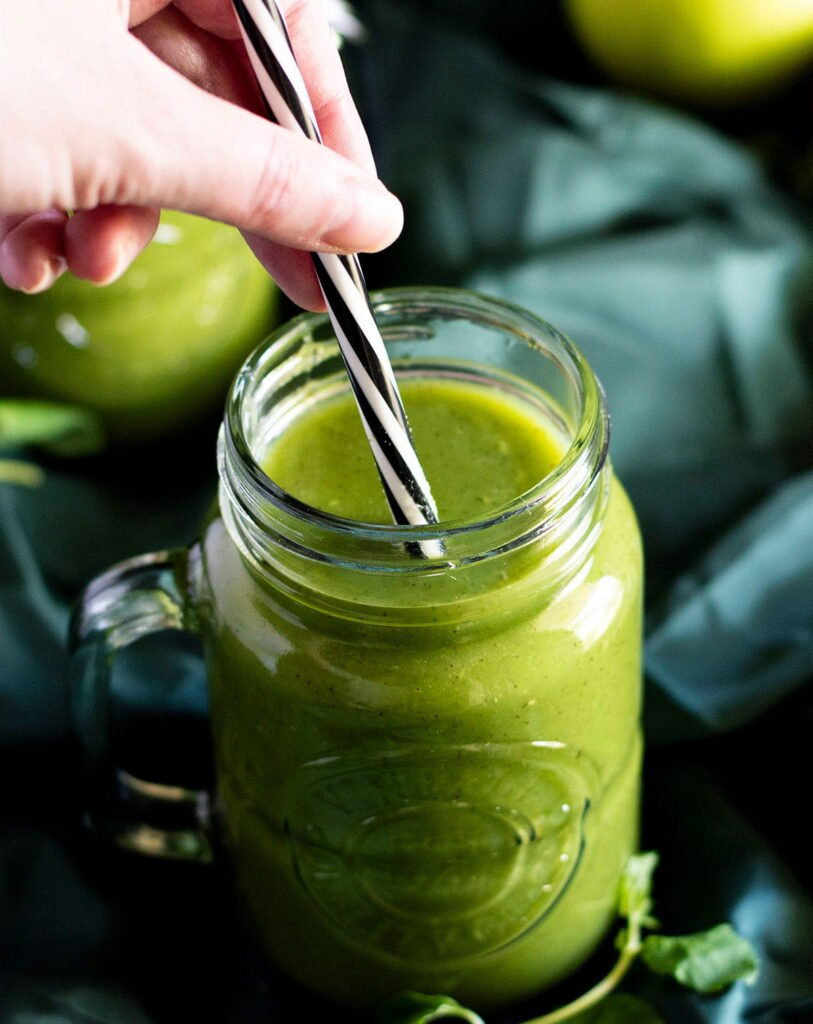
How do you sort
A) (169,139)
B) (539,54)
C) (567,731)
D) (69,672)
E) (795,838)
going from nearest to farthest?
(169,139) < (567,731) < (69,672) < (795,838) < (539,54)

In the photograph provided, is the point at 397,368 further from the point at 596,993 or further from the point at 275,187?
the point at 596,993

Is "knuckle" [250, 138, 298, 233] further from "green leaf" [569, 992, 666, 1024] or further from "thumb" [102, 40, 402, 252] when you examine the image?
"green leaf" [569, 992, 666, 1024]

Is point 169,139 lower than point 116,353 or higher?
higher

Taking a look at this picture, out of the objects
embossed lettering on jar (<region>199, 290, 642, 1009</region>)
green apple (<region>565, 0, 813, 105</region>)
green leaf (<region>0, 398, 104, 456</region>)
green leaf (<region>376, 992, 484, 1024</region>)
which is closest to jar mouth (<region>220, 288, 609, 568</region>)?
embossed lettering on jar (<region>199, 290, 642, 1009</region>)

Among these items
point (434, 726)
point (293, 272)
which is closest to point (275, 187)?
point (293, 272)

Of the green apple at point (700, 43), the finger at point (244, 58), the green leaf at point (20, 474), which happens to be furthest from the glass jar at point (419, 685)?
the green apple at point (700, 43)

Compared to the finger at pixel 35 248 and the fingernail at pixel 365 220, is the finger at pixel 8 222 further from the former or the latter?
the fingernail at pixel 365 220

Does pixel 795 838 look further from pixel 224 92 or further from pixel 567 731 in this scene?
pixel 224 92

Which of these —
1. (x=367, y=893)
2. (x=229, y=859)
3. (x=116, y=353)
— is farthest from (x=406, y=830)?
(x=116, y=353)
